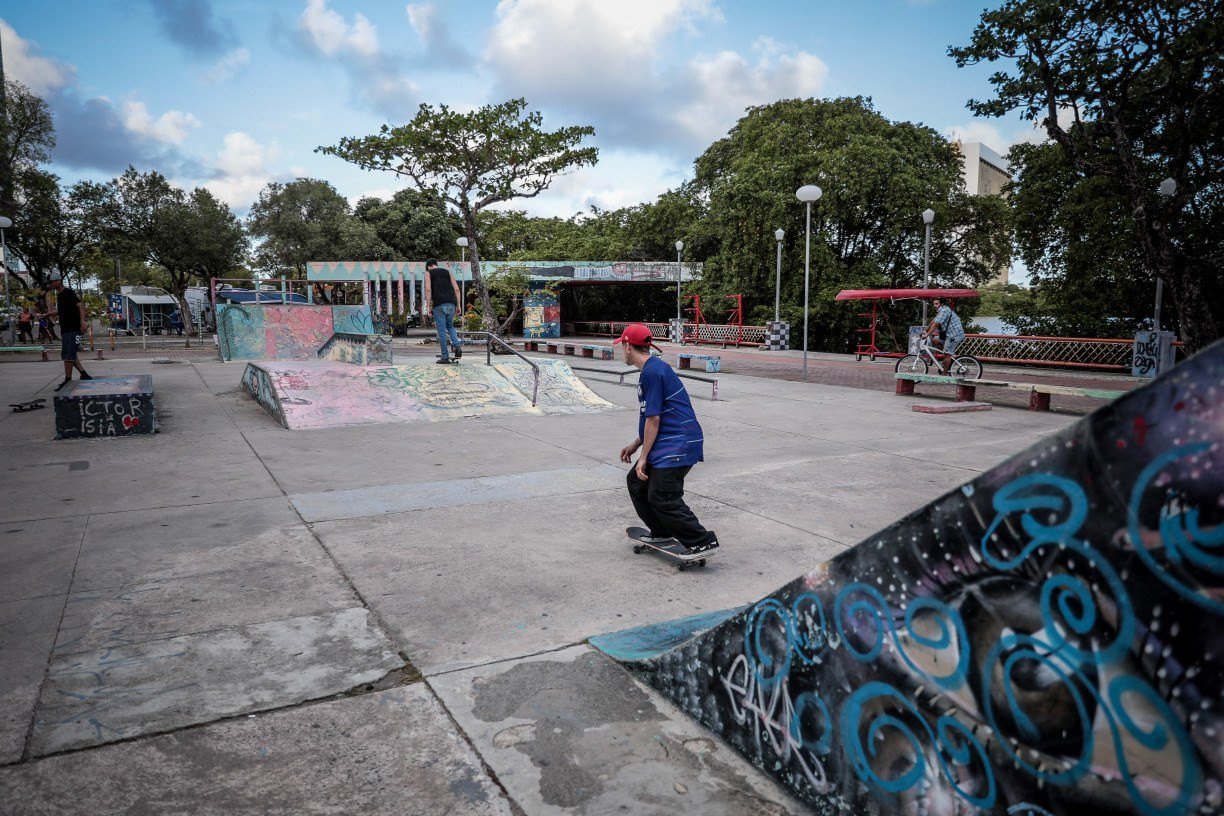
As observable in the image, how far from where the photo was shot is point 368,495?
610 cm

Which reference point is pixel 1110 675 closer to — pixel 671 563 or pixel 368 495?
pixel 671 563

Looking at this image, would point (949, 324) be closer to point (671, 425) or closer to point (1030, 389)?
point (1030, 389)

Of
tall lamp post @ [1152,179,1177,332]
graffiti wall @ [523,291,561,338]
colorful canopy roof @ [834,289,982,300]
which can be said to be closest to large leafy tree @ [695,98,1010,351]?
graffiti wall @ [523,291,561,338]

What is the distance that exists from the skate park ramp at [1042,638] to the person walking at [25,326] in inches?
1298

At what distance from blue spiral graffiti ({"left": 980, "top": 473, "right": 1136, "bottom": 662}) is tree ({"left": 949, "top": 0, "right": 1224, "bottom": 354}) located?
17.0 meters

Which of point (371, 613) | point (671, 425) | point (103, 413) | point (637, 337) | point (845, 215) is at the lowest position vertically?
point (371, 613)

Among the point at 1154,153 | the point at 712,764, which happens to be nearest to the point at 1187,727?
the point at 712,764

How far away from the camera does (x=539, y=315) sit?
3456 cm

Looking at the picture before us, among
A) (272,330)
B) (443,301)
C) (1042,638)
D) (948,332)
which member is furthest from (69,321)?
(948,332)

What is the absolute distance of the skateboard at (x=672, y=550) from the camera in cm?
436

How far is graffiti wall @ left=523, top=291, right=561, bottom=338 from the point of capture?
34.4 metres

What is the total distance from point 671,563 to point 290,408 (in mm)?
6883

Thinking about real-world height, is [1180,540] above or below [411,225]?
below

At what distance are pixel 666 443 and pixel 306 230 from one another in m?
42.2
